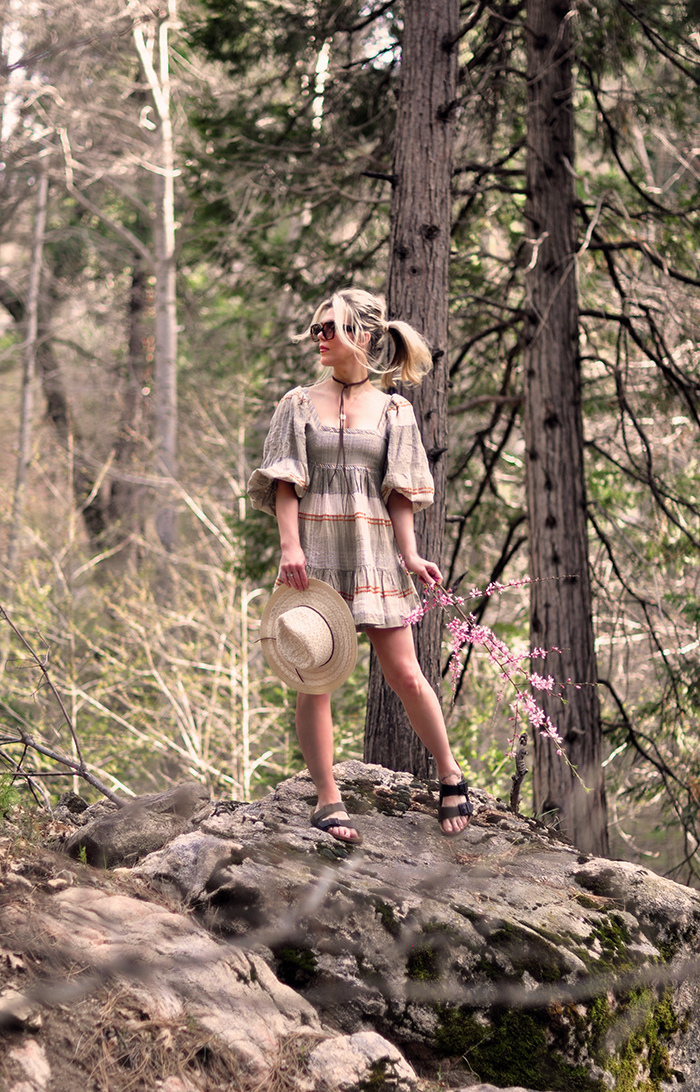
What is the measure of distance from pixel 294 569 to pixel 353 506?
407mm

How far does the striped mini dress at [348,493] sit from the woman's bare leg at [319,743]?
1.31 ft

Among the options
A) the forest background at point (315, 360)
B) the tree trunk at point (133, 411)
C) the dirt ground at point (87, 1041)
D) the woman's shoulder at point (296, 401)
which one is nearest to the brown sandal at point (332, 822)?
the forest background at point (315, 360)

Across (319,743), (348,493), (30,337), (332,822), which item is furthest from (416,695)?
(30,337)

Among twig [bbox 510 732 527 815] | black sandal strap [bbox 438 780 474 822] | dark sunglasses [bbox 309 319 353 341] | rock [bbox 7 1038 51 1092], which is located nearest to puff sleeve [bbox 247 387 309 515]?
dark sunglasses [bbox 309 319 353 341]

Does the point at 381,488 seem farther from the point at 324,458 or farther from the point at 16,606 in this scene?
the point at 16,606

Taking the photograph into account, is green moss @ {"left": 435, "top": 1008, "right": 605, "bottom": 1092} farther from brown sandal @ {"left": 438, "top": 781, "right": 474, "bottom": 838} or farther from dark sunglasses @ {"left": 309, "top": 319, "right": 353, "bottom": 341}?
dark sunglasses @ {"left": 309, "top": 319, "right": 353, "bottom": 341}

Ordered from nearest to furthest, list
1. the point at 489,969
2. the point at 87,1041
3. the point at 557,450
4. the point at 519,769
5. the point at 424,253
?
the point at 87,1041 < the point at 489,969 < the point at 519,769 < the point at 424,253 < the point at 557,450

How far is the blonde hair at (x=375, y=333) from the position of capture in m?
3.95

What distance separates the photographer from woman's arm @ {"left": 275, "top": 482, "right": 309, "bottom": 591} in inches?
146

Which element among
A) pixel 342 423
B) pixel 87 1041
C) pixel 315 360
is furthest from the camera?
pixel 315 360

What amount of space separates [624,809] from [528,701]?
8889 millimetres

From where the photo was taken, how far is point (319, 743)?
3.89 m

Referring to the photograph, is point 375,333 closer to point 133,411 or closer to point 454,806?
point 454,806

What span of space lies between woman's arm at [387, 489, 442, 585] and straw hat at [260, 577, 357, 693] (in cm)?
40
